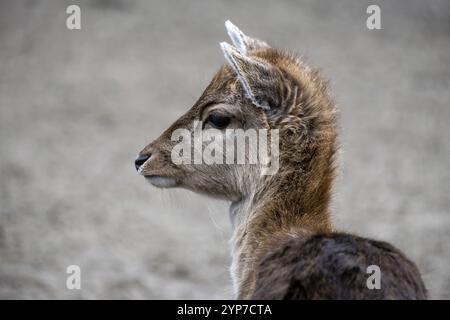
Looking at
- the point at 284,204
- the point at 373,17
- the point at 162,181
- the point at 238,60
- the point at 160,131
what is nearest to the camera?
the point at 238,60

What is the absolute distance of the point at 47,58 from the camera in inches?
552

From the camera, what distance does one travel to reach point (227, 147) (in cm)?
545

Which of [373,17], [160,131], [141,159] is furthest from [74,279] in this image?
[373,17]

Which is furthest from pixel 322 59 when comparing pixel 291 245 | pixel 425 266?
pixel 291 245

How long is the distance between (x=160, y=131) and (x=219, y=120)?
21.4 feet

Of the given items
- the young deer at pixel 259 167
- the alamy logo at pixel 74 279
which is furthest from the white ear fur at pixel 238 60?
the alamy logo at pixel 74 279

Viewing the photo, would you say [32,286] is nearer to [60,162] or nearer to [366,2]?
[60,162]

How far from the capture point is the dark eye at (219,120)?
5.43 meters

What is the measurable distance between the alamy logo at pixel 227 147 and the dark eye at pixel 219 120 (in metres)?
0.03

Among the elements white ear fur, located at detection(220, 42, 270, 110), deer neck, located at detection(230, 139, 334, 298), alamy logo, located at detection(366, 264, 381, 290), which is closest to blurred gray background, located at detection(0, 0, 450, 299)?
deer neck, located at detection(230, 139, 334, 298)

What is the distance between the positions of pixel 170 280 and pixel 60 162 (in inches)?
125

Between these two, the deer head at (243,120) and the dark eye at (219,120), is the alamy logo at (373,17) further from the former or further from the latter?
the dark eye at (219,120)

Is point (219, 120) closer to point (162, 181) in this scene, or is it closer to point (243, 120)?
point (243, 120)

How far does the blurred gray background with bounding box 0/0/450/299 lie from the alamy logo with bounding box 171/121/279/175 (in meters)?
0.66
